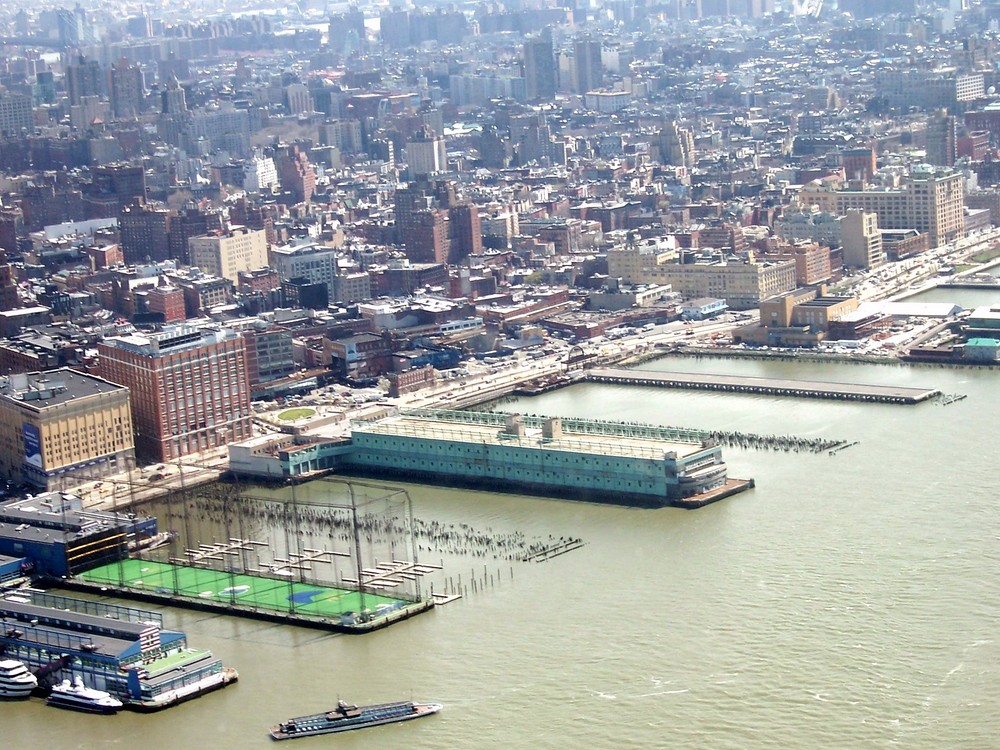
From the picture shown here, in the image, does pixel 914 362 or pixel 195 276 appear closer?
Answer: pixel 914 362

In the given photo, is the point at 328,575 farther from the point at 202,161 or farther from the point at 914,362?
the point at 202,161

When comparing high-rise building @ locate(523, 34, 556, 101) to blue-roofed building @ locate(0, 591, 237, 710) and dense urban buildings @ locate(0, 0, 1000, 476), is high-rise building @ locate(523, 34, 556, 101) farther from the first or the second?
blue-roofed building @ locate(0, 591, 237, 710)

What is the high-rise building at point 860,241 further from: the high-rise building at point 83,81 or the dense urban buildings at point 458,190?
the high-rise building at point 83,81

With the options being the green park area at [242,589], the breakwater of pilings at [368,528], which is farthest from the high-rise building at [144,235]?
the green park area at [242,589]

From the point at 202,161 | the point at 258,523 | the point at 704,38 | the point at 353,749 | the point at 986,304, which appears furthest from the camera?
the point at 704,38

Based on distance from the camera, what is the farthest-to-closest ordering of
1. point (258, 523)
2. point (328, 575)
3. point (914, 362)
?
point (914, 362) < point (258, 523) < point (328, 575)

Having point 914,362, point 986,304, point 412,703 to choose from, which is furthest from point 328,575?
point 986,304

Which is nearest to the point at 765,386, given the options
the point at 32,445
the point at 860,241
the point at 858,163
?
the point at 32,445

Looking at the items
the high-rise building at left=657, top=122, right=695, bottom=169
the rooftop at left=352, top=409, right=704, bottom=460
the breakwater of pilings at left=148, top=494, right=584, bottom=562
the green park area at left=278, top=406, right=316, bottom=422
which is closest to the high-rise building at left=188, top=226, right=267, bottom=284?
the green park area at left=278, top=406, right=316, bottom=422
